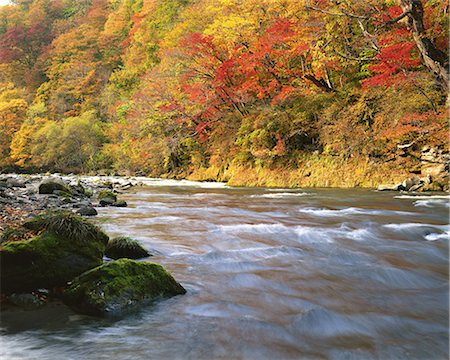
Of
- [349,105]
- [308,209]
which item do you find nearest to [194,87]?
[349,105]

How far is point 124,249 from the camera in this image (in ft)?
14.1

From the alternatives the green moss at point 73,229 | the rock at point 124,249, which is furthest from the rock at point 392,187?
the green moss at point 73,229

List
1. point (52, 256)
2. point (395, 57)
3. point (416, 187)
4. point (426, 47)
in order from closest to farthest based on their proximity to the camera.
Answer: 1. point (52, 256)
2. point (426, 47)
3. point (416, 187)
4. point (395, 57)

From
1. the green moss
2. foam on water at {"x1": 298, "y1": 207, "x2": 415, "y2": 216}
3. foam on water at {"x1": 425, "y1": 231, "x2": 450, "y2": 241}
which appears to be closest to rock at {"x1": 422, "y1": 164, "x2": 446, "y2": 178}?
foam on water at {"x1": 298, "y1": 207, "x2": 415, "y2": 216}

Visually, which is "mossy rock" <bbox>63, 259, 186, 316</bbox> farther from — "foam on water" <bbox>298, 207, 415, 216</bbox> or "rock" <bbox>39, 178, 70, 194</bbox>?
"rock" <bbox>39, 178, 70, 194</bbox>

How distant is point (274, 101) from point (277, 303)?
→ 552 inches

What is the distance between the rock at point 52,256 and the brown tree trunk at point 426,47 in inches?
368

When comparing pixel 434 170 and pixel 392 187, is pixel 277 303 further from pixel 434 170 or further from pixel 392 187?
pixel 434 170

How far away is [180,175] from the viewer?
23484 millimetres

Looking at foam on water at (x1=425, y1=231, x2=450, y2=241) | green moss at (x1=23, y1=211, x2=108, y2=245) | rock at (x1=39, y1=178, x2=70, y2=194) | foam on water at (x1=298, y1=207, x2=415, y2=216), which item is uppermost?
rock at (x1=39, y1=178, x2=70, y2=194)

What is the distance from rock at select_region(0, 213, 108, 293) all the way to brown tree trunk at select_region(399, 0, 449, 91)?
933 cm

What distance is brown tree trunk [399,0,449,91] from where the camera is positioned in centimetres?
917

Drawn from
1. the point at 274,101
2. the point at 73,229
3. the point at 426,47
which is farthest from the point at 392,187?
the point at 73,229

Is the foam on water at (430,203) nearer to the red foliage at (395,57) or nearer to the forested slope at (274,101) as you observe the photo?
the forested slope at (274,101)
